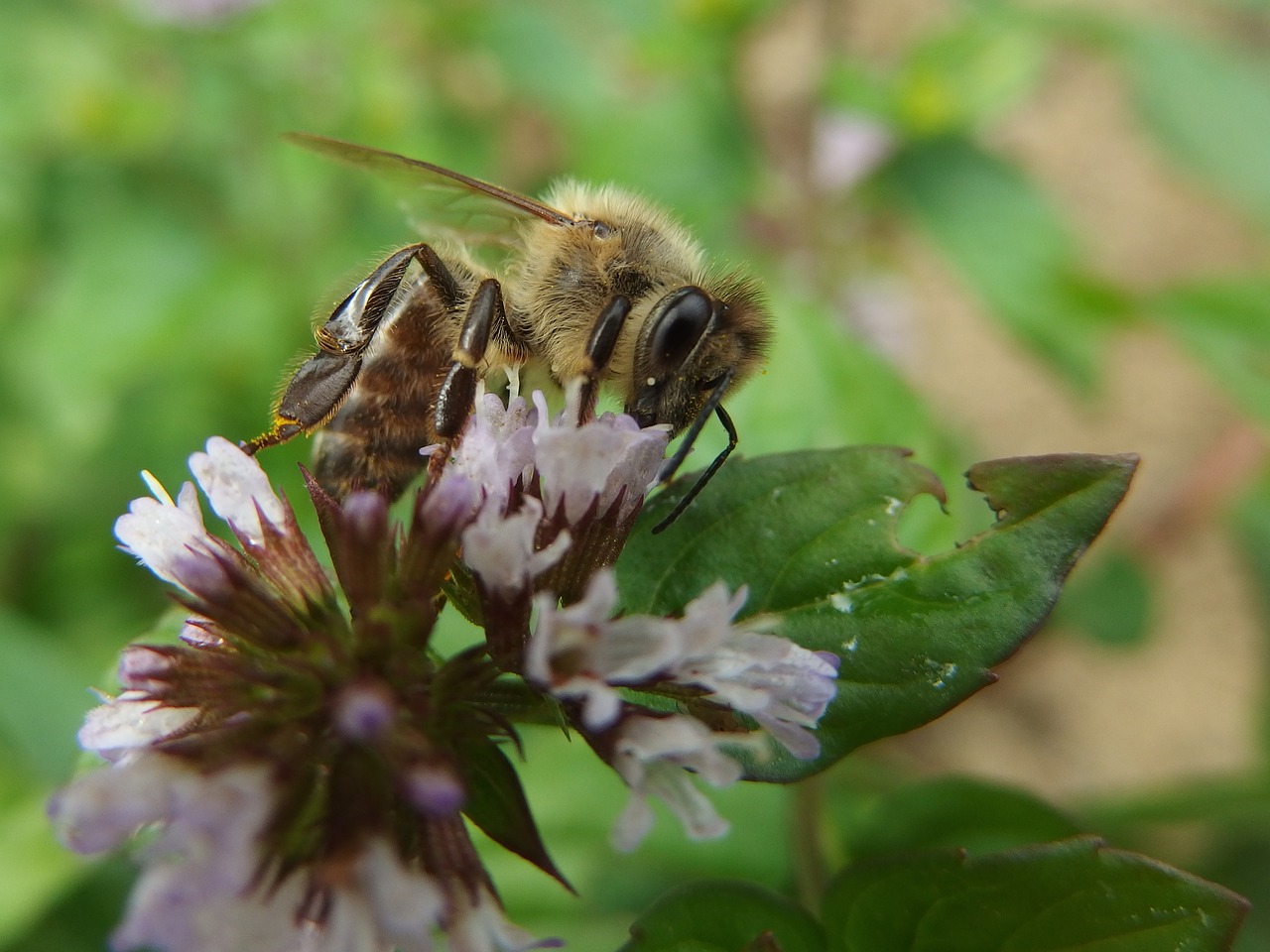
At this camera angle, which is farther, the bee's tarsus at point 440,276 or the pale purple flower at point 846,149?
the pale purple flower at point 846,149

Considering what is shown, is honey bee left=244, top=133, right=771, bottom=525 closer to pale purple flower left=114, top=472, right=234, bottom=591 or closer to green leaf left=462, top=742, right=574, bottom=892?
pale purple flower left=114, top=472, right=234, bottom=591

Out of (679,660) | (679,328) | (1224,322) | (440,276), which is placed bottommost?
(1224,322)

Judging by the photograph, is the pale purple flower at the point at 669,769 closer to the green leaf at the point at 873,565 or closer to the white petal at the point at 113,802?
the green leaf at the point at 873,565

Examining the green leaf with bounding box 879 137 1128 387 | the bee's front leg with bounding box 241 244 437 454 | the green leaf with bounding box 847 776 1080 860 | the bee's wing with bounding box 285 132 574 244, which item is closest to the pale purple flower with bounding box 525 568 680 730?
the bee's front leg with bounding box 241 244 437 454

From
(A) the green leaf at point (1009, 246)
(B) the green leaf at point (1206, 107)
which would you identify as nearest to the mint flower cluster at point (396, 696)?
(A) the green leaf at point (1009, 246)

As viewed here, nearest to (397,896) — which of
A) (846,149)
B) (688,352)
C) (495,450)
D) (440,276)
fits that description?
(495,450)

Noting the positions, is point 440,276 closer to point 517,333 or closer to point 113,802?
point 517,333
